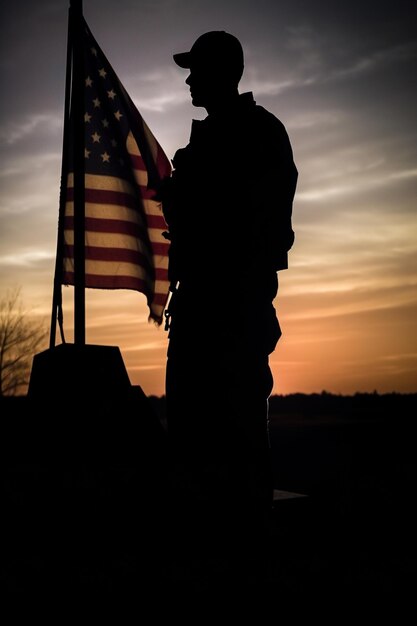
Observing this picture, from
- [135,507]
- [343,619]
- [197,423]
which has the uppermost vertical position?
[197,423]

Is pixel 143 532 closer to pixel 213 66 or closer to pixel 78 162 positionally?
pixel 213 66

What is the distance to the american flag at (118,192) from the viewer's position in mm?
6043

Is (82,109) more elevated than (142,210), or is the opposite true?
(82,109)

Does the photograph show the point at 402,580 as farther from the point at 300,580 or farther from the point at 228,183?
the point at 228,183

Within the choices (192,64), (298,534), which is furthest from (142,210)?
(298,534)

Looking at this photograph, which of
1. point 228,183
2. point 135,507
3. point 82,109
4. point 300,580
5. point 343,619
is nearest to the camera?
point 343,619

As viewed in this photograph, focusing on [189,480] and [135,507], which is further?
[135,507]

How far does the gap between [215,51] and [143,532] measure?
232 centimetres

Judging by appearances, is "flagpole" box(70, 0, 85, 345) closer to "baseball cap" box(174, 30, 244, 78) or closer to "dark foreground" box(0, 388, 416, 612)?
"dark foreground" box(0, 388, 416, 612)

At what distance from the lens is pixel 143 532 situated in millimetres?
3416

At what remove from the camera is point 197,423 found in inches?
126

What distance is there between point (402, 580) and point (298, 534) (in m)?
1.05

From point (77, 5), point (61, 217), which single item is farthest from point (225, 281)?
point (77, 5)

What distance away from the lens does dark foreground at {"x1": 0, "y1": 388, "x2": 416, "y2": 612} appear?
2.64 metres
